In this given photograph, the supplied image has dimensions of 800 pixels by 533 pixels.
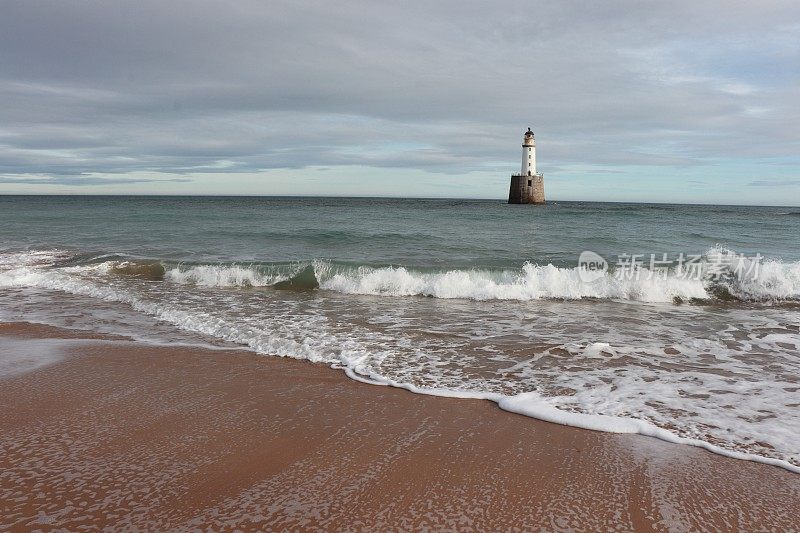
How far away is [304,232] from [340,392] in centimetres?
2024

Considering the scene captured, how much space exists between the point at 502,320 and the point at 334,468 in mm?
5250

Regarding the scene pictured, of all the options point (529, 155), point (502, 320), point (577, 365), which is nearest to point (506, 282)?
point (502, 320)

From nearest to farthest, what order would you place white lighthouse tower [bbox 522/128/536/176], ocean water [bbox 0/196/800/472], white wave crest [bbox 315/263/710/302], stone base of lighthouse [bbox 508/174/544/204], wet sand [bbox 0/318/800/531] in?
wet sand [bbox 0/318/800/531] < ocean water [bbox 0/196/800/472] < white wave crest [bbox 315/263/710/302] < white lighthouse tower [bbox 522/128/536/176] < stone base of lighthouse [bbox 508/174/544/204]

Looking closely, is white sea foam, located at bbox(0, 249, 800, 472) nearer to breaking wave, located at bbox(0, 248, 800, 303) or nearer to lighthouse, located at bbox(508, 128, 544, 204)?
breaking wave, located at bbox(0, 248, 800, 303)

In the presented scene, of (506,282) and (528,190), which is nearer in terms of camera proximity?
(506,282)

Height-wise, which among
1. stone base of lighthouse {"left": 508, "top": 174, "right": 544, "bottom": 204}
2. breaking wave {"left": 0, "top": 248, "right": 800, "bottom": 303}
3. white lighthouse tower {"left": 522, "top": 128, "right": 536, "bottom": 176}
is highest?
white lighthouse tower {"left": 522, "top": 128, "right": 536, "bottom": 176}

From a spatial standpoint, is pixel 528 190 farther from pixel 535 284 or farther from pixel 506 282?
pixel 535 284

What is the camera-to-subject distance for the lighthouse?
5719 cm

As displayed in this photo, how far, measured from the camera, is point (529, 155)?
57.2 m

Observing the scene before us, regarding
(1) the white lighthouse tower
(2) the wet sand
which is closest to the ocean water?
(2) the wet sand

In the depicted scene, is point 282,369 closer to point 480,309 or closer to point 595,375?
point 595,375

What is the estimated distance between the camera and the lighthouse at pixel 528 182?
5719 centimetres

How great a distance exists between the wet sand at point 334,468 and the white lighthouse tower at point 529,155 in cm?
5482

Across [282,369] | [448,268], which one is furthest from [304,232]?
[282,369]
